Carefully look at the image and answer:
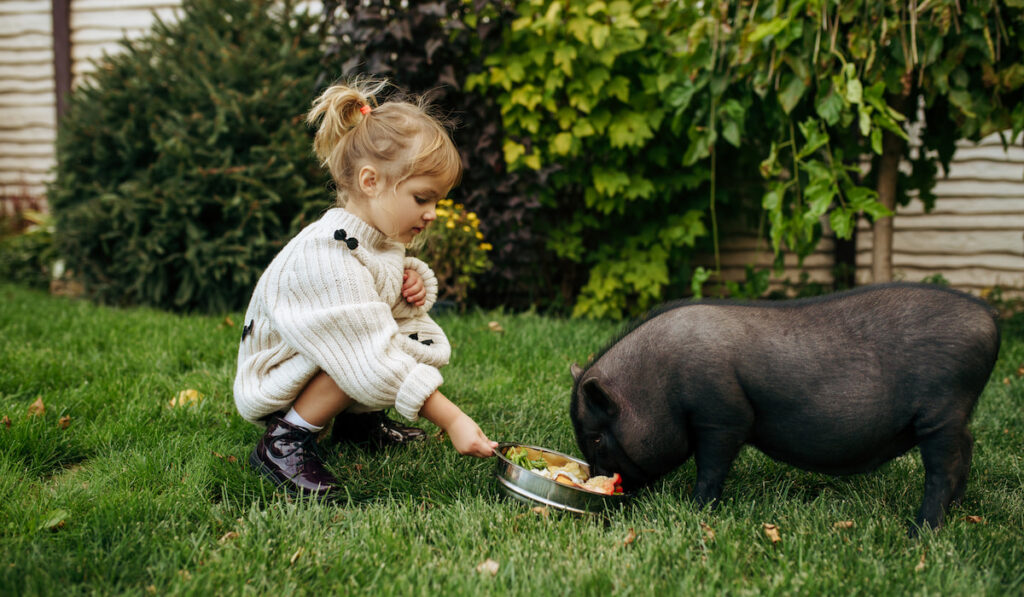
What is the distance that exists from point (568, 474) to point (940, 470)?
1.07 metres

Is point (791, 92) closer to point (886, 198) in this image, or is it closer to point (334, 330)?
point (886, 198)

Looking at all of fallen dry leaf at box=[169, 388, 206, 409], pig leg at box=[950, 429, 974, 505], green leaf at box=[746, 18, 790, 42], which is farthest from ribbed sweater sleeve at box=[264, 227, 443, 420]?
green leaf at box=[746, 18, 790, 42]

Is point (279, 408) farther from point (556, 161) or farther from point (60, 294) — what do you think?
point (60, 294)

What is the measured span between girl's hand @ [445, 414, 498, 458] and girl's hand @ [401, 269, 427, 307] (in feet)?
2.04

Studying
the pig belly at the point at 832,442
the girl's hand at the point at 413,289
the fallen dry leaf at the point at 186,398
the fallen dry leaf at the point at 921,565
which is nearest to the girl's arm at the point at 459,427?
the girl's hand at the point at 413,289

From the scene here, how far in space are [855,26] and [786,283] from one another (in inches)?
98.1

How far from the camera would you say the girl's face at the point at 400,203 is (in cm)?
242

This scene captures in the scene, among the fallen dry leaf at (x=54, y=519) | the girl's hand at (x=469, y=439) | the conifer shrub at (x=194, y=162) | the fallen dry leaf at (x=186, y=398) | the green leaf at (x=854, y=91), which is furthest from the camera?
the conifer shrub at (x=194, y=162)

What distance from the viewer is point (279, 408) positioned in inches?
98.3

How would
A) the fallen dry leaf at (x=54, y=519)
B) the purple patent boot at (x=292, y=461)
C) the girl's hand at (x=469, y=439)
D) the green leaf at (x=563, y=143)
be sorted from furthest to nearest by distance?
1. the green leaf at (x=563, y=143)
2. the purple patent boot at (x=292, y=461)
3. the girl's hand at (x=469, y=439)
4. the fallen dry leaf at (x=54, y=519)

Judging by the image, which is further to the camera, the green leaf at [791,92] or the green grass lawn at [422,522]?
the green leaf at [791,92]

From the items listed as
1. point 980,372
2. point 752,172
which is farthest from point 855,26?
point 980,372

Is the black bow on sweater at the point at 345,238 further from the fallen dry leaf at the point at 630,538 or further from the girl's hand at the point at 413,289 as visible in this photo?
the fallen dry leaf at the point at 630,538

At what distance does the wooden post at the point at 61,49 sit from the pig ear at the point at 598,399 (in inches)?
292
